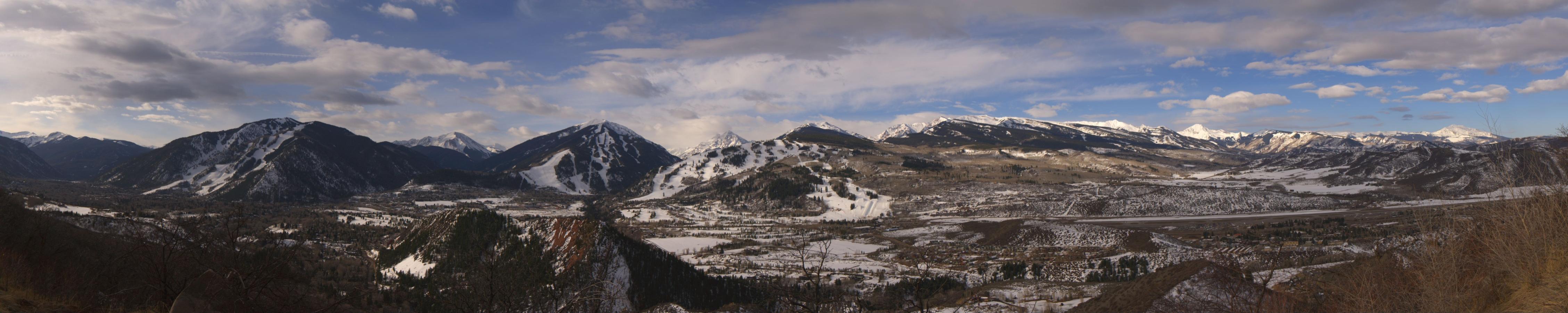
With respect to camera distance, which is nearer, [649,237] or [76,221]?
[76,221]

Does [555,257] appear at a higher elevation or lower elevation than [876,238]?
higher

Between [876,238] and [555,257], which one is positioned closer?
[555,257]

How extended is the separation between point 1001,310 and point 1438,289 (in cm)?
2064

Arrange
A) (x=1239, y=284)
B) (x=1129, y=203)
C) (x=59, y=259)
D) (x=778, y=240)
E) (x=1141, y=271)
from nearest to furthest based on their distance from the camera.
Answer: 1. (x=1239, y=284)
2. (x=59, y=259)
3. (x=1141, y=271)
4. (x=778, y=240)
5. (x=1129, y=203)

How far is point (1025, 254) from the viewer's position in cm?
8488

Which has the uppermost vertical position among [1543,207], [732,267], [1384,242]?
[1543,207]

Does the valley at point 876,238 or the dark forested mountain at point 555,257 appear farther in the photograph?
the dark forested mountain at point 555,257

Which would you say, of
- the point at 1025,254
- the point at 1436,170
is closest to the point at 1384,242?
the point at 1025,254

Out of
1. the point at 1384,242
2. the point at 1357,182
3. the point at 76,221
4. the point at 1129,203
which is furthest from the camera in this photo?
the point at 1357,182

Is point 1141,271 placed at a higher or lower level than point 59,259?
lower

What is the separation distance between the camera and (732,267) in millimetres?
85688

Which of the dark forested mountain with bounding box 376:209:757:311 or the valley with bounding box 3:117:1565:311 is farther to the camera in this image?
the dark forested mountain with bounding box 376:209:757:311

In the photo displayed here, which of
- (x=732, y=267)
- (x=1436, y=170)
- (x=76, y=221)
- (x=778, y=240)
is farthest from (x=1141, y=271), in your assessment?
(x=1436, y=170)

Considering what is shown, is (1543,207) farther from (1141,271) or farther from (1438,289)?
(1141,271)
